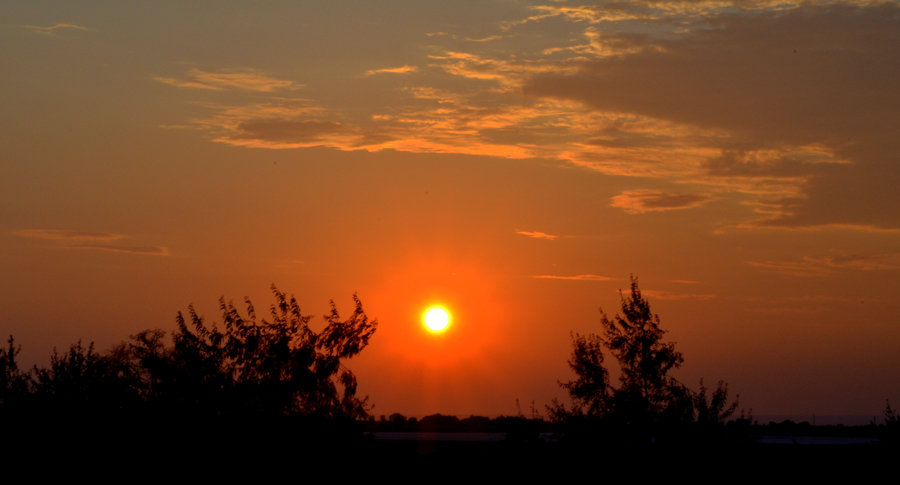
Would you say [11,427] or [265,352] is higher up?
[265,352]

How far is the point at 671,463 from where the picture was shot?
3919 centimetres

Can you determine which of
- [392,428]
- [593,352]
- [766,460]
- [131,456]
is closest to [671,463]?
[766,460]

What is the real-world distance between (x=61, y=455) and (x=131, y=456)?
2.38m

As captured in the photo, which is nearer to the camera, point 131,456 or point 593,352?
point 131,456

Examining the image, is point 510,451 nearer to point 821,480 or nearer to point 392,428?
point 821,480

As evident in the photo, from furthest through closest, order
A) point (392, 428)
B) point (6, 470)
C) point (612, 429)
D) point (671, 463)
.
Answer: point (392, 428) → point (612, 429) → point (671, 463) → point (6, 470)

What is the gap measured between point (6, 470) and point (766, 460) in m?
25.5

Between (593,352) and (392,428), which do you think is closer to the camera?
(593,352)

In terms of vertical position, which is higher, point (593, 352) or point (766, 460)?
point (593, 352)

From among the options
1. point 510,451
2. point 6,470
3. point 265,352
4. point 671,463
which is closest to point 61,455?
point 6,470

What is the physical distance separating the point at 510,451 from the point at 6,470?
17.1 m

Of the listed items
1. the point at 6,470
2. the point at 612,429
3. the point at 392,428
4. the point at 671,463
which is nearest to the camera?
the point at 6,470

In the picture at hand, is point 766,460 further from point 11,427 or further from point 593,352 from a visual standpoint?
point 11,427

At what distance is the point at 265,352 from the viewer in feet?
135
